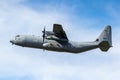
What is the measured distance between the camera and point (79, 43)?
78.1 m

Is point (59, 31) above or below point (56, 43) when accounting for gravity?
above

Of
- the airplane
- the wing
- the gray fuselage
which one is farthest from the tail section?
the wing

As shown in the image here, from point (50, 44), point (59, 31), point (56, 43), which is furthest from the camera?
point (56, 43)

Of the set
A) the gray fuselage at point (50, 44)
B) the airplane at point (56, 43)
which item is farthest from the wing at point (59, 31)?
the gray fuselage at point (50, 44)

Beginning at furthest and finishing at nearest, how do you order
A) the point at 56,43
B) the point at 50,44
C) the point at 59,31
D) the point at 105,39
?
the point at 105,39 < the point at 56,43 < the point at 59,31 < the point at 50,44

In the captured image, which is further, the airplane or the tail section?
the tail section

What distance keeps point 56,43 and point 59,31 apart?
2.53 m

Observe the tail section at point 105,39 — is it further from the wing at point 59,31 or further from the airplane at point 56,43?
the wing at point 59,31

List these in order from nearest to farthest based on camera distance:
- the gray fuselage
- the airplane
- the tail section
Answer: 1. the gray fuselage
2. the airplane
3. the tail section

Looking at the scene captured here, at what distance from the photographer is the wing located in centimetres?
7493

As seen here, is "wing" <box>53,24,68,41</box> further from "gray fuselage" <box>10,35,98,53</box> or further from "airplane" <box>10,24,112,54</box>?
"gray fuselage" <box>10,35,98,53</box>

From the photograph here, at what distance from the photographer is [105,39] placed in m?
82.2

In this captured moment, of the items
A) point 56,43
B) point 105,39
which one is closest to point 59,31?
point 56,43

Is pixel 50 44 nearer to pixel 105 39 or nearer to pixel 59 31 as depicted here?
pixel 59 31
